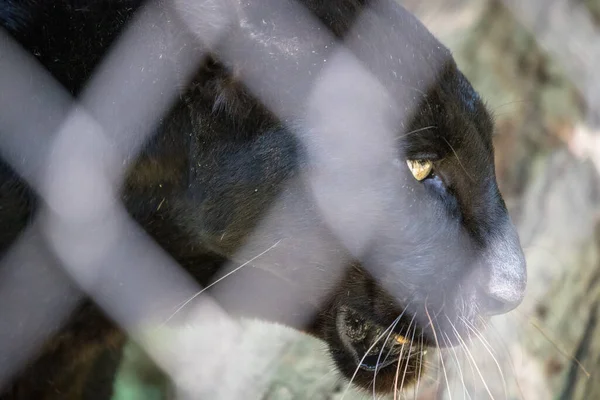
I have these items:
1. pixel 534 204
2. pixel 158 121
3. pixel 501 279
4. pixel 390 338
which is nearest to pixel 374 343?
pixel 390 338

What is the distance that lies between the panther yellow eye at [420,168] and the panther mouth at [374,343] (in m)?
0.29

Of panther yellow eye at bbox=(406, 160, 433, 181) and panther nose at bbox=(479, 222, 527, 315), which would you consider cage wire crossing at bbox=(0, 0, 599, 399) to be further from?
panther nose at bbox=(479, 222, 527, 315)

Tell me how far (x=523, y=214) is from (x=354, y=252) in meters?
1.12

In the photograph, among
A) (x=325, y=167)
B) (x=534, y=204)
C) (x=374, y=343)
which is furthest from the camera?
(x=534, y=204)

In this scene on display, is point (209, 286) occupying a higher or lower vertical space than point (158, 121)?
lower

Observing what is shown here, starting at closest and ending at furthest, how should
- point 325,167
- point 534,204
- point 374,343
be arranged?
point 325,167 < point 374,343 < point 534,204

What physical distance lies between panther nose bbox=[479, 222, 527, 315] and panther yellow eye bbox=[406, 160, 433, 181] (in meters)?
0.18

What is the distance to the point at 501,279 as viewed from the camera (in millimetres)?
1605

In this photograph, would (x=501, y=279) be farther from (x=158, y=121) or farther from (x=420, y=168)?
(x=158, y=121)

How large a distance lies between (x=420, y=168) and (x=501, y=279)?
0.26 m

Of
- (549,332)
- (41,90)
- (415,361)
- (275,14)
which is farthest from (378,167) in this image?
(549,332)

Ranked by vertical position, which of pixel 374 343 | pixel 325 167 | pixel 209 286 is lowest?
pixel 209 286

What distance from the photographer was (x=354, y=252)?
1.62m

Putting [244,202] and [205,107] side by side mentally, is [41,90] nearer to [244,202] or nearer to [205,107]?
[205,107]
